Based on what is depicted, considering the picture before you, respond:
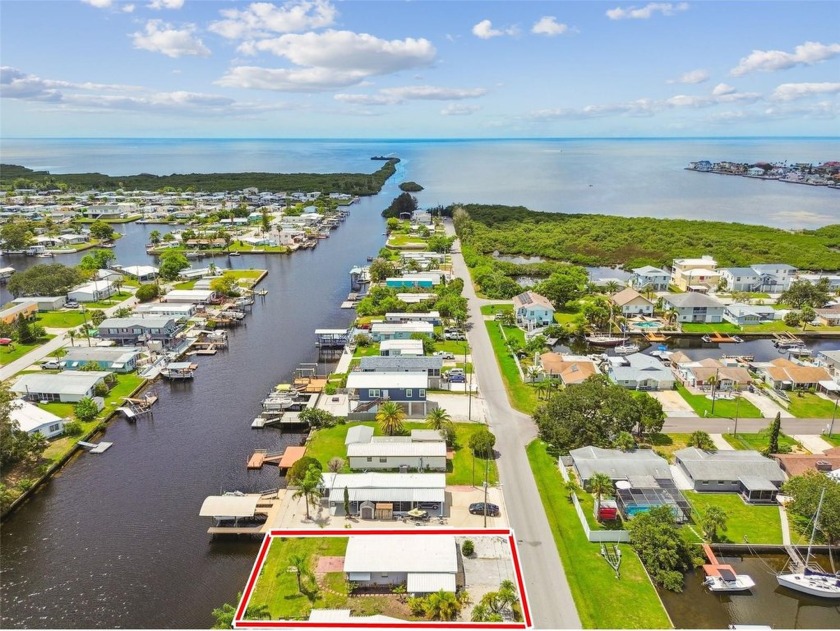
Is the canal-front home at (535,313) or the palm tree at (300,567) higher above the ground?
the canal-front home at (535,313)

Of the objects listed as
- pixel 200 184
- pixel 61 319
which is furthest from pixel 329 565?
pixel 200 184

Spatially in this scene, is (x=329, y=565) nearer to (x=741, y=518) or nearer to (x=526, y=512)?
(x=526, y=512)

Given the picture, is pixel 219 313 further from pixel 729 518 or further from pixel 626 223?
pixel 626 223

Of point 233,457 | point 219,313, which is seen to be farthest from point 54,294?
point 233,457

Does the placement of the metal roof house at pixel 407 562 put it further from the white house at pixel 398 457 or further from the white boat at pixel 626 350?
the white boat at pixel 626 350

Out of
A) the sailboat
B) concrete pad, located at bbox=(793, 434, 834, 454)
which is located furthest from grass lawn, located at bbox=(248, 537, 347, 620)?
concrete pad, located at bbox=(793, 434, 834, 454)

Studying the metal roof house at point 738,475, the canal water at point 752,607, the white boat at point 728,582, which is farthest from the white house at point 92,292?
the white boat at point 728,582
